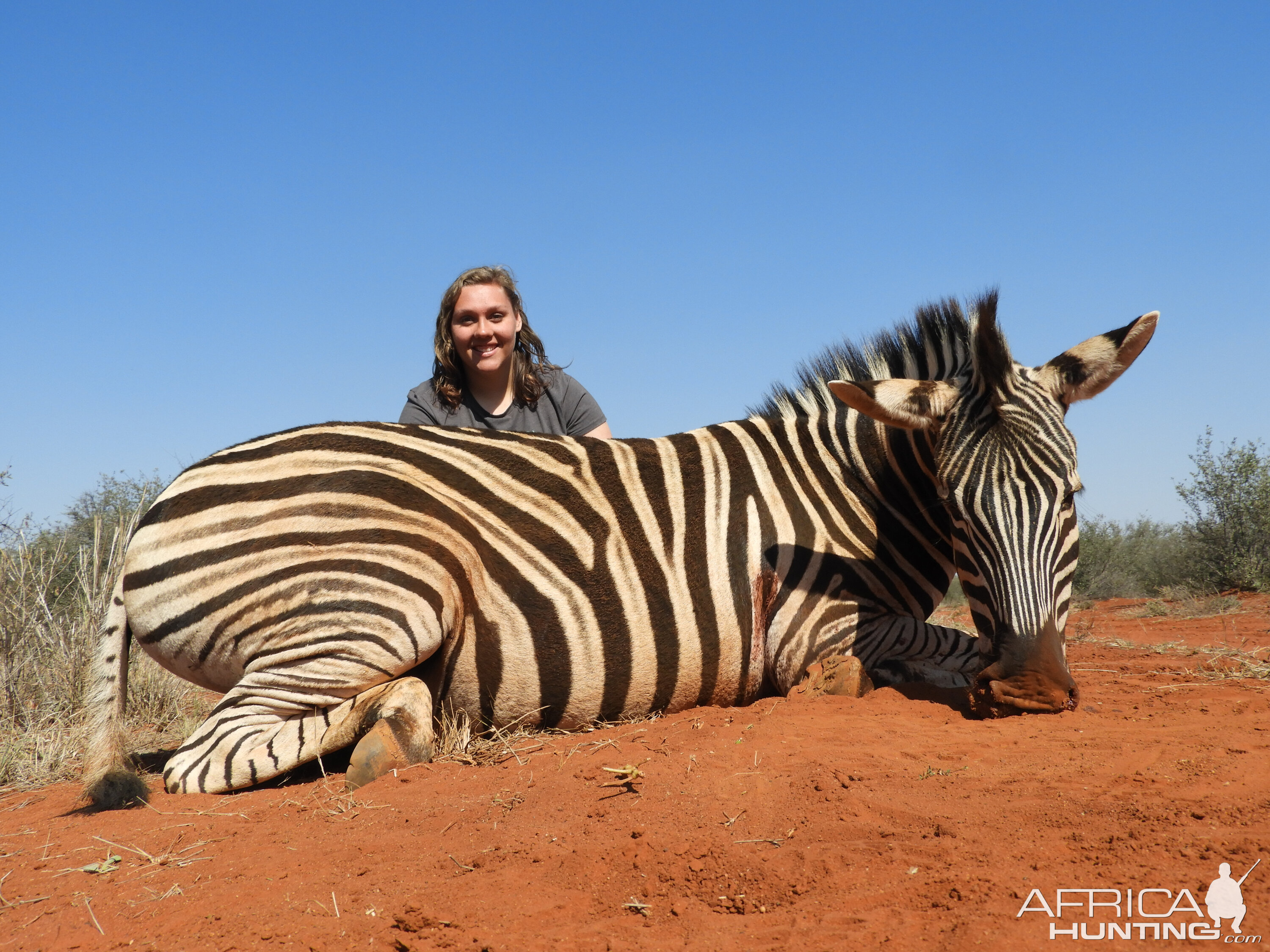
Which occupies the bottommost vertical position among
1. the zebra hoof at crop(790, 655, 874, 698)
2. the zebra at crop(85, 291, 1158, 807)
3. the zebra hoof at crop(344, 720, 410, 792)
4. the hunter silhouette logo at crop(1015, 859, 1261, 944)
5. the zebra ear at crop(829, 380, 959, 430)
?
the hunter silhouette logo at crop(1015, 859, 1261, 944)

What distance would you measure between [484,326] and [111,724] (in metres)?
3.76

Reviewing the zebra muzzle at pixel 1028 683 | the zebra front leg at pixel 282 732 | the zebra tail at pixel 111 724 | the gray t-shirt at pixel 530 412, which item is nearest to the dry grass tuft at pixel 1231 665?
the zebra muzzle at pixel 1028 683

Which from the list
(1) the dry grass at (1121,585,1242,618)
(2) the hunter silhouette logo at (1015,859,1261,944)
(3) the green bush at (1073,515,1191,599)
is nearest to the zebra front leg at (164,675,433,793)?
(2) the hunter silhouette logo at (1015,859,1261,944)

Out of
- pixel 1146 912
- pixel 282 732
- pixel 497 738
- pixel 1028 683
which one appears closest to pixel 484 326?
pixel 497 738

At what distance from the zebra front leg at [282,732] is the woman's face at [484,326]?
336 cm

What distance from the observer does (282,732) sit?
3.97m

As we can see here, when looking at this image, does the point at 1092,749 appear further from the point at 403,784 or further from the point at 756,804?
the point at 403,784

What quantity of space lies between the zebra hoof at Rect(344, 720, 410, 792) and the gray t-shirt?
3352 mm

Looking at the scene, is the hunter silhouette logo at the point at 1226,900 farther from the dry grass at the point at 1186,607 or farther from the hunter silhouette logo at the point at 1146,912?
the dry grass at the point at 1186,607

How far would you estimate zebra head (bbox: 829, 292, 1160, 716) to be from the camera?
3891mm

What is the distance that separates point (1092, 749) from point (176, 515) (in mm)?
4099

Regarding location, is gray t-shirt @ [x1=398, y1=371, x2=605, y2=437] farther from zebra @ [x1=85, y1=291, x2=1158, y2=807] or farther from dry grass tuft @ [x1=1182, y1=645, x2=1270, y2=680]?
dry grass tuft @ [x1=1182, y1=645, x2=1270, y2=680]

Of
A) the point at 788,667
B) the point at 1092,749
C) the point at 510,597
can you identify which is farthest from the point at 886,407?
the point at 510,597

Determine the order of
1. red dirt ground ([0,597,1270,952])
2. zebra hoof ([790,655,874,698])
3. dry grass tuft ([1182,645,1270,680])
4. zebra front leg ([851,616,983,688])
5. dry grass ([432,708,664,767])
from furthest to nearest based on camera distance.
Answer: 1. dry grass tuft ([1182,645,1270,680])
2. zebra front leg ([851,616,983,688])
3. zebra hoof ([790,655,874,698])
4. dry grass ([432,708,664,767])
5. red dirt ground ([0,597,1270,952])
